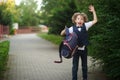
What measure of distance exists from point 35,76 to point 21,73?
3.06 feet

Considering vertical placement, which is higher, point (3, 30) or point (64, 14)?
point (64, 14)

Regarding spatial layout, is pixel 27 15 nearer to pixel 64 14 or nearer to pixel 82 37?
pixel 64 14

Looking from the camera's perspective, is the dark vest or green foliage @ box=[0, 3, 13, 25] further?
green foliage @ box=[0, 3, 13, 25]

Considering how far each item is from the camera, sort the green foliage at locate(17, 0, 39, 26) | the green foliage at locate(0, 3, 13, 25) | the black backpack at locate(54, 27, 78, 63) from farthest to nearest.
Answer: the green foliage at locate(17, 0, 39, 26)
the green foliage at locate(0, 3, 13, 25)
the black backpack at locate(54, 27, 78, 63)

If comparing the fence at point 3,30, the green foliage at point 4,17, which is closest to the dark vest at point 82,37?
the fence at point 3,30

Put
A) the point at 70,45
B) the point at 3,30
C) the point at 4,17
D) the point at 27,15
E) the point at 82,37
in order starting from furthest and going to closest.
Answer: the point at 27,15 → the point at 4,17 → the point at 3,30 → the point at 82,37 → the point at 70,45

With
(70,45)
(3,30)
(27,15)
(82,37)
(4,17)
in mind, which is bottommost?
(27,15)

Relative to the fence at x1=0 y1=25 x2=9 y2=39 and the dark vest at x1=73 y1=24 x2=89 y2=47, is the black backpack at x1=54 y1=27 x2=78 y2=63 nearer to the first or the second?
the dark vest at x1=73 y1=24 x2=89 y2=47

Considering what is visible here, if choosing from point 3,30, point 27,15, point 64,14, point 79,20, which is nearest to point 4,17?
point 3,30

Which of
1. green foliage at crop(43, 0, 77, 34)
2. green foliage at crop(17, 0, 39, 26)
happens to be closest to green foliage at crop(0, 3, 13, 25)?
green foliage at crop(43, 0, 77, 34)

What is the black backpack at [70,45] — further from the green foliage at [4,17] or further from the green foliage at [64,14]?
the green foliage at [4,17]

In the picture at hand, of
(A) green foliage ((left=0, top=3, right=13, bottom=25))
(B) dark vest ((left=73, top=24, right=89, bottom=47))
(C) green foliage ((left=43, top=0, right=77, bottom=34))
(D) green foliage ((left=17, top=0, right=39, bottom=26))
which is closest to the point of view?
(B) dark vest ((left=73, top=24, right=89, bottom=47))

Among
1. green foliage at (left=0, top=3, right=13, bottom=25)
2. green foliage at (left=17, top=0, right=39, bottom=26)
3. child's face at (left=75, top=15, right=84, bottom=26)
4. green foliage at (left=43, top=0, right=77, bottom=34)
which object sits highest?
child's face at (left=75, top=15, right=84, bottom=26)

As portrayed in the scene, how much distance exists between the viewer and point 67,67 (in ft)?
46.7
